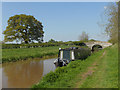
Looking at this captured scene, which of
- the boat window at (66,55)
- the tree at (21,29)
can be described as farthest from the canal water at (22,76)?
the tree at (21,29)

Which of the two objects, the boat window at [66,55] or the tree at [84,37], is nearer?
the boat window at [66,55]

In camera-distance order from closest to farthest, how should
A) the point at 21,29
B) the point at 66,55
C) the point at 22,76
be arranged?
the point at 22,76
the point at 66,55
the point at 21,29

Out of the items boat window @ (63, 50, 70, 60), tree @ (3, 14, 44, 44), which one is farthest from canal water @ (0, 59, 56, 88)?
tree @ (3, 14, 44, 44)

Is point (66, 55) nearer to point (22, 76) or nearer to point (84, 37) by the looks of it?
point (22, 76)

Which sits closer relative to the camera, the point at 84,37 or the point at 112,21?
the point at 112,21

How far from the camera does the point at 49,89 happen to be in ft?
15.4

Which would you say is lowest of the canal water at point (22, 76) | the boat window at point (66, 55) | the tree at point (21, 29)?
the canal water at point (22, 76)

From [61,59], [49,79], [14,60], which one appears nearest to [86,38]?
[14,60]

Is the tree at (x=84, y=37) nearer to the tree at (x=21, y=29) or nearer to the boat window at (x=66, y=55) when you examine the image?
the tree at (x=21, y=29)

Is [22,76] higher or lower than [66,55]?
lower

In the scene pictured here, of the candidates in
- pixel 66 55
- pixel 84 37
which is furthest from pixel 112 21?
pixel 84 37

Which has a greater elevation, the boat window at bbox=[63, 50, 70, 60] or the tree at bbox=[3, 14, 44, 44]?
the tree at bbox=[3, 14, 44, 44]

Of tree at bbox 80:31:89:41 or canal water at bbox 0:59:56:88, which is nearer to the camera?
canal water at bbox 0:59:56:88

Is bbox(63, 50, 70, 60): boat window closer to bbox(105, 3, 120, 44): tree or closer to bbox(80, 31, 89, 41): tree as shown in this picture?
bbox(105, 3, 120, 44): tree
